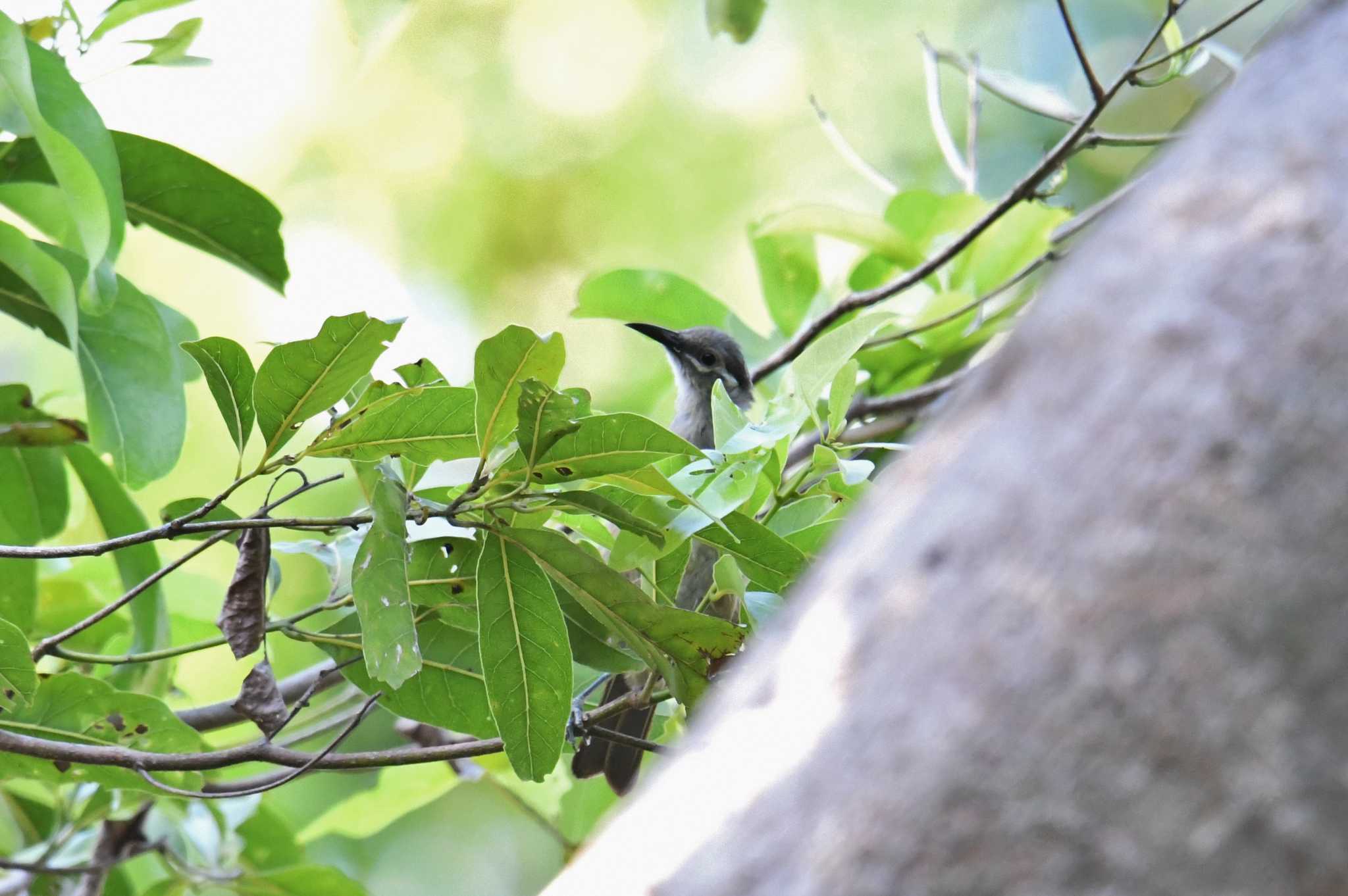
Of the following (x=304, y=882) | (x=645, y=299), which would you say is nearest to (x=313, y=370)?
(x=304, y=882)

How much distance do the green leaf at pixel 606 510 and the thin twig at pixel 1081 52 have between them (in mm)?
1880

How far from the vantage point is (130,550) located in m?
2.75

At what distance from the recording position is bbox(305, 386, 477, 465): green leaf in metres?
2.04

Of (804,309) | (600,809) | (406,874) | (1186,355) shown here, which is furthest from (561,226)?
(1186,355)

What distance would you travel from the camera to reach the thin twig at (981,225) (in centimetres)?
312

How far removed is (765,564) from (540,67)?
30.6 ft

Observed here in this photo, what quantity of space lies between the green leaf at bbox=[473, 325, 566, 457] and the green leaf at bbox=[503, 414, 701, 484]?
90 millimetres

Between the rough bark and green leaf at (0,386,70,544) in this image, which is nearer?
the rough bark

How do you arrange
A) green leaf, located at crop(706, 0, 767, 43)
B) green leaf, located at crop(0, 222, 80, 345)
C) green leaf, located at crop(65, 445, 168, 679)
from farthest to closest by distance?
green leaf, located at crop(706, 0, 767, 43) → green leaf, located at crop(65, 445, 168, 679) → green leaf, located at crop(0, 222, 80, 345)

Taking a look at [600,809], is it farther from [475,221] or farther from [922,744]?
[475,221]

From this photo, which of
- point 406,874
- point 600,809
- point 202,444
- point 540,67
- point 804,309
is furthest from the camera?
point 540,67

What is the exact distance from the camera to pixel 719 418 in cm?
234

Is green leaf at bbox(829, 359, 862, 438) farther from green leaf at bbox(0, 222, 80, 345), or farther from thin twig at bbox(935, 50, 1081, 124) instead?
thin twig at bbox(935, 50, 1081, 124)

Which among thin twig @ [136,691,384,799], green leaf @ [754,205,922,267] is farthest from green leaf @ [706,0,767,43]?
thin twig @ [136,691,384,799]
